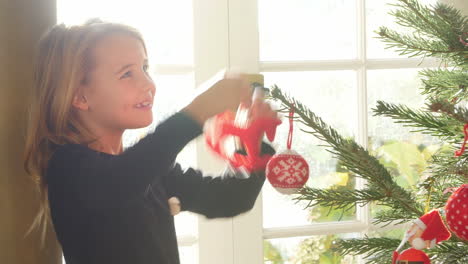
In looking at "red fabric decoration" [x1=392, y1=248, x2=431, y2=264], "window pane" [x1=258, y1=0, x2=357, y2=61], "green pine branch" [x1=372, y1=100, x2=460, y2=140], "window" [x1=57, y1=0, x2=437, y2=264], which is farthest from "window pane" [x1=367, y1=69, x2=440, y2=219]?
"red fabric decoration" [x1=392, y1=248, x2=431, y2=264]

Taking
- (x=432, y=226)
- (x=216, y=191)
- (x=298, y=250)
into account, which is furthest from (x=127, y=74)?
(x=298, y=250)

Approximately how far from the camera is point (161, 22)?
131 cm

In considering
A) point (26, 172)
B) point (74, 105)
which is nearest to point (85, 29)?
point (74, 105)

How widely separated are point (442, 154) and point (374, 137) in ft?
1.54

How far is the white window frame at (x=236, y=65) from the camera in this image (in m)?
1.30

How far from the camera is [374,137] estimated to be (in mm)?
1487

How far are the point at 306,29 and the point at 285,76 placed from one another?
0.39 ft

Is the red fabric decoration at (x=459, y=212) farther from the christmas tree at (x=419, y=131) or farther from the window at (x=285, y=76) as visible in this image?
the window at (x=285, y=76)

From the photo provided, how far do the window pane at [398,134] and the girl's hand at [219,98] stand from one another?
1.95 feet

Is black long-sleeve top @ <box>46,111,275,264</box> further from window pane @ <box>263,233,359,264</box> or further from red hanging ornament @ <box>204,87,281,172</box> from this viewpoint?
window pane @ <box>263,233,359,264</box>

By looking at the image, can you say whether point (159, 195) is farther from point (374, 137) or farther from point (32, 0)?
point (374, 137)

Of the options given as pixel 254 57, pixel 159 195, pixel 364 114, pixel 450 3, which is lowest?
pixel 159 195

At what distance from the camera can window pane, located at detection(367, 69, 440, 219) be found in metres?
1.46

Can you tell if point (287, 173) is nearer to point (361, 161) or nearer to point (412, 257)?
point (361, 161)
